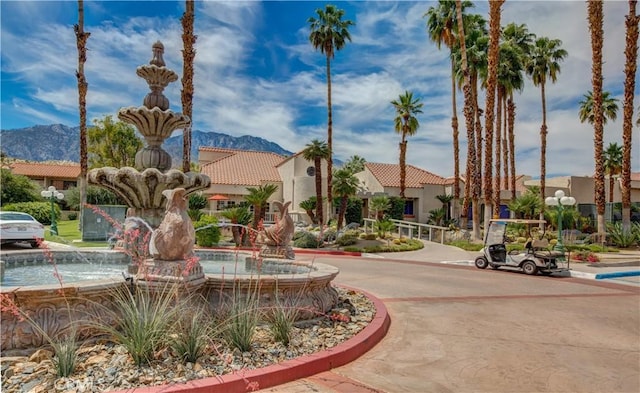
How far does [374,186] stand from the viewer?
4147cm

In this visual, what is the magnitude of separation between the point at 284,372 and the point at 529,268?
519 inches

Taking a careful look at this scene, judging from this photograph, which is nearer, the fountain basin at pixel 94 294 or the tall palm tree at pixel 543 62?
the fountain basin at pixel 94 294

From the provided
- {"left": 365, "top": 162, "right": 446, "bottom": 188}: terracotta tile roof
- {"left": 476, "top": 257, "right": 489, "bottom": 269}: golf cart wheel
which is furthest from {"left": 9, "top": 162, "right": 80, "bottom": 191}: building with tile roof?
{"left": 476, "top": 257, "right": 489, "bottom": 269}: golf cart wheel

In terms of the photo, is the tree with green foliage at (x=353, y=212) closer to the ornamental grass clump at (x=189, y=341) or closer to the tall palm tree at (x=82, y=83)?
the tall palm tree at (x=82, y=83)

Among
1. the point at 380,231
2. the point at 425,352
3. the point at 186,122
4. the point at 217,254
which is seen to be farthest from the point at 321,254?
the point at 425,352

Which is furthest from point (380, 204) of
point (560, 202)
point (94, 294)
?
point (94, 294)

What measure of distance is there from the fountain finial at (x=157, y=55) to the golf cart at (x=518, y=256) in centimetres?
1291

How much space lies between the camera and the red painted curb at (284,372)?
3861mm

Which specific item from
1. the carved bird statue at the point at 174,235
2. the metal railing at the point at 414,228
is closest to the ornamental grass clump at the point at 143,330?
the carved bird statue at the point at 174,235

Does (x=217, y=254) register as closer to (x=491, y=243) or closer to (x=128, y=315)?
(x=128, y=315)

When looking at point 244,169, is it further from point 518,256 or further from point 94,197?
point 518,256

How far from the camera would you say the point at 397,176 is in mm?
42719

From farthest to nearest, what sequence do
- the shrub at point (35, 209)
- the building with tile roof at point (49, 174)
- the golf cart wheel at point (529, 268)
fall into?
the building with tile roof at point (49, 174), the shrub at point (35, 209), the golf cart wheel at point (529, 268)

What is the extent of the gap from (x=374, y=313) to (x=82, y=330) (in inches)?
177
